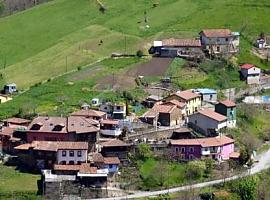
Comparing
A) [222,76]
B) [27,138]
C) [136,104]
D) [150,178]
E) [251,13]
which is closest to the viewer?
[150,178]

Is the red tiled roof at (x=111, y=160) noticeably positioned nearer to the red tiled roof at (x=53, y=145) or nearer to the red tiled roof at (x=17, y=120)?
the red tiled roof at (x=53, y=145)

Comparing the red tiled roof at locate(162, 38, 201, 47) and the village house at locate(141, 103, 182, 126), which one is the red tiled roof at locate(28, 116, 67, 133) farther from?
the red tiled roof at locate(162, 38, 201, 47)

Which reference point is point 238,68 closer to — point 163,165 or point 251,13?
point 251,13

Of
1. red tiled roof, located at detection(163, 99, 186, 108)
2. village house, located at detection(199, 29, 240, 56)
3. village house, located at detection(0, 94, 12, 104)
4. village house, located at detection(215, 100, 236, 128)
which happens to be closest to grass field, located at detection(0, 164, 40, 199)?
red tiled roof, located at detection(163, 99, 186, 108)

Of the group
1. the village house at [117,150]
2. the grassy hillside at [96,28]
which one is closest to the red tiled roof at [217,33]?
the grassy hillside at [96,28]

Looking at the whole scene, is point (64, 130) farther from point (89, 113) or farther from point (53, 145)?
point (89, 113)

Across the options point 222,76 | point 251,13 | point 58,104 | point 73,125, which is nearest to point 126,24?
point 251,13

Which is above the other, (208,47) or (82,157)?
(208,47)
